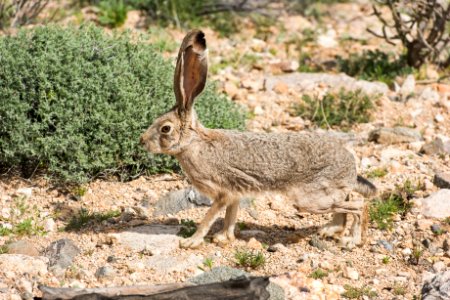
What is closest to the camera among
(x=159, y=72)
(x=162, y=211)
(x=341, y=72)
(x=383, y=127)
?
(x=162, y=211)

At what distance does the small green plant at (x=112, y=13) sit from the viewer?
10812 millimetres

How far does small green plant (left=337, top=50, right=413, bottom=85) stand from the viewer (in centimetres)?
992

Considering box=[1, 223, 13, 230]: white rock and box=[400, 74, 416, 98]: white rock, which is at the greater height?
box=[400, 74, 416, 98]: white rock

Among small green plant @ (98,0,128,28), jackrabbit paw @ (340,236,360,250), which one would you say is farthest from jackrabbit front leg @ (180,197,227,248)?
small green plant @ (98,0,128,28)

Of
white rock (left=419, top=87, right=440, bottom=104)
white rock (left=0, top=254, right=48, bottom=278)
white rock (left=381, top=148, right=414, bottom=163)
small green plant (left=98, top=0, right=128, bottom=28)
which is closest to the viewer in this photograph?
white rock (left=0, top=254, right=48, bottom=278)

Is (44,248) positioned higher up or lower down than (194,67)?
lower down

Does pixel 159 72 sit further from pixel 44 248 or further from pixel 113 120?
pixel 44 248

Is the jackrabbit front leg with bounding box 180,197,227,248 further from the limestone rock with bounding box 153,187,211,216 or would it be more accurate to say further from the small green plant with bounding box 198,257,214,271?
the limestone rock with bounding box 153,187,211,216

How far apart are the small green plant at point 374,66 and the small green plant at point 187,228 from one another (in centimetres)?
397

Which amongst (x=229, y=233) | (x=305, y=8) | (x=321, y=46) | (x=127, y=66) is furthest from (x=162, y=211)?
(x=305, y=8)

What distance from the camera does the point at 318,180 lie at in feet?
21.0

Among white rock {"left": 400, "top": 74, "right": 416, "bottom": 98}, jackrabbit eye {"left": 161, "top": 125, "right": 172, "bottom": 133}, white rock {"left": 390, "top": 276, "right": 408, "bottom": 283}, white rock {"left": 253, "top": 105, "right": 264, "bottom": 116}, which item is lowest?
white rock {"left": 390, "top": 276, "right": 408, "bottom": 283}

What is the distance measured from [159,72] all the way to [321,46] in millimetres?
3958

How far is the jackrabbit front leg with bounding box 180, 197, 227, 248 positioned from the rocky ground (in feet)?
0.21
